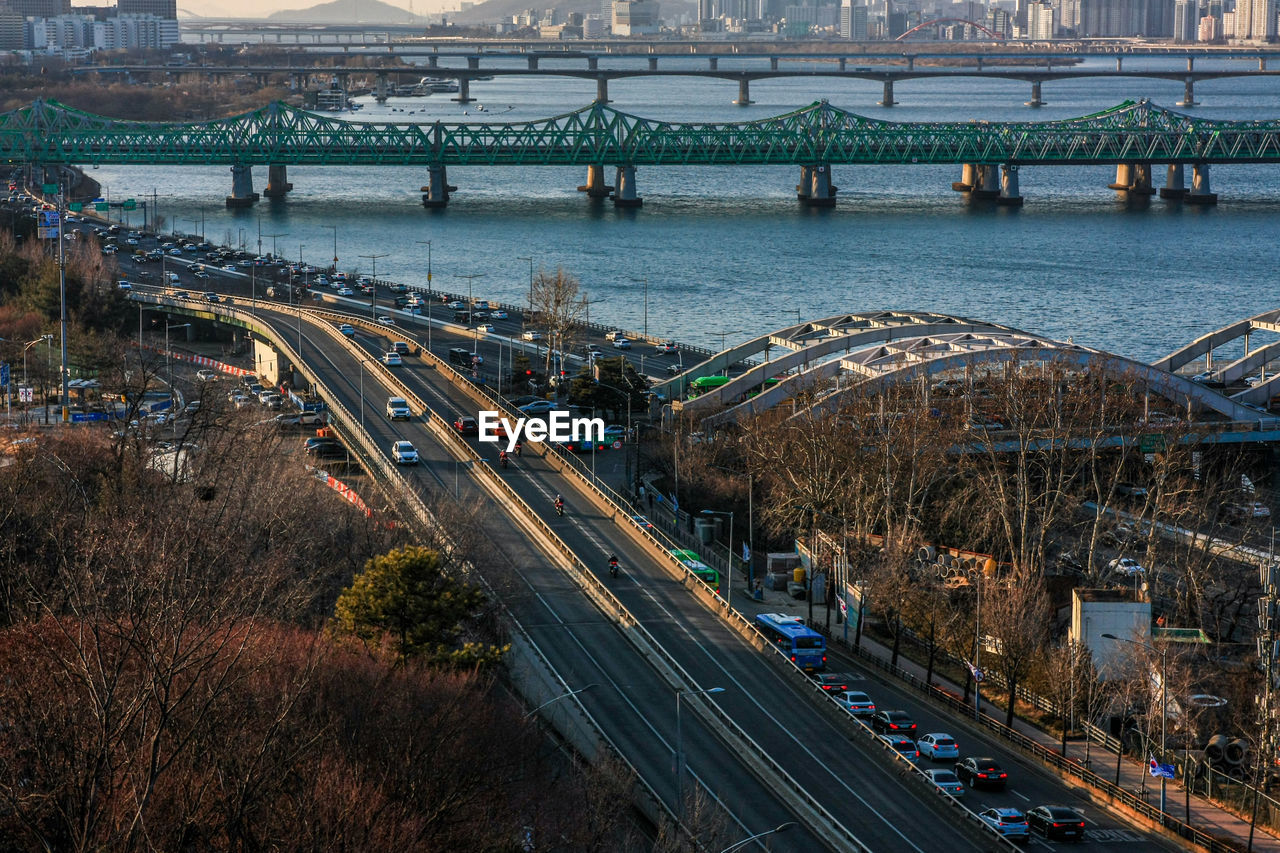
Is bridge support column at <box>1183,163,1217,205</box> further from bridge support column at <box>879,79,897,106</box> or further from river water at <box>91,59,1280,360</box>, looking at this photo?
bridge support column at <box>879,79,897,106</box>

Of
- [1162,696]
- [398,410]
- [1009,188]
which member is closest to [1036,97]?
[1009,188]

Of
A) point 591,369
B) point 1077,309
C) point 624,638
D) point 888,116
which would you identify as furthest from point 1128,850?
point 888,116

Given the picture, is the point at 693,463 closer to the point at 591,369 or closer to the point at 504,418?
the point at 504,418

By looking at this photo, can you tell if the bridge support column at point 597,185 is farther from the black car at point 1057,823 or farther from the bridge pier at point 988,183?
the black car at point 1057,823

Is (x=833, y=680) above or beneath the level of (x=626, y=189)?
beneath

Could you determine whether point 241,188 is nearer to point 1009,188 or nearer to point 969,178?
point 969,178

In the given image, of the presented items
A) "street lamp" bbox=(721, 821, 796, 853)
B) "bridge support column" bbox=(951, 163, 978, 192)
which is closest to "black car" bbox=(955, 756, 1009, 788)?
"street lamp" bbox=(721, 821, 796, 853)
